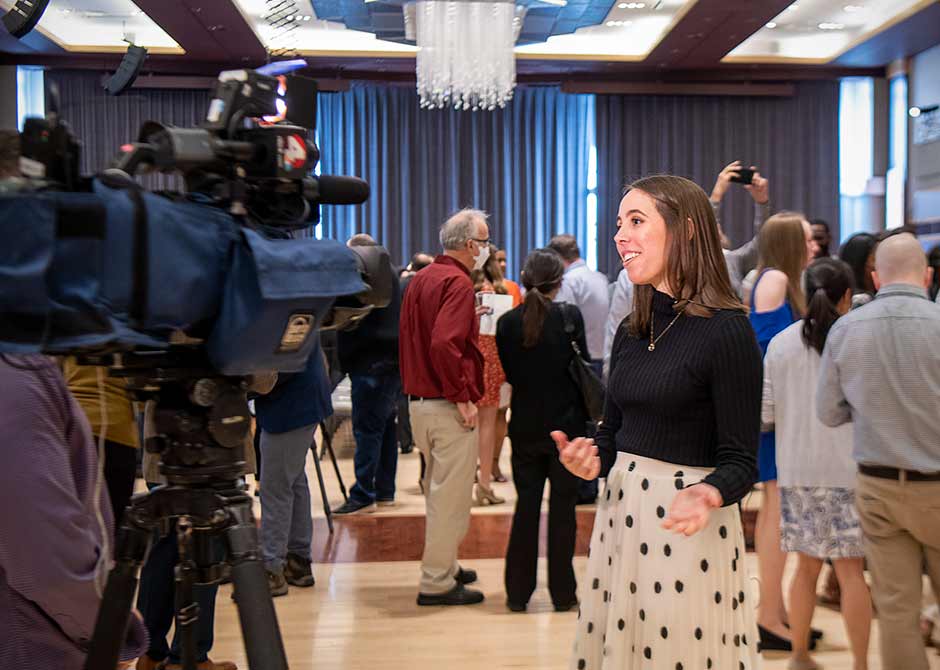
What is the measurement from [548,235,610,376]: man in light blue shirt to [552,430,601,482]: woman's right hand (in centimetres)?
467

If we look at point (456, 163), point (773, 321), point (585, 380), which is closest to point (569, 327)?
point (585, 380)

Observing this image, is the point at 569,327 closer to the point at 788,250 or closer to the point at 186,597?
the point at 788,250

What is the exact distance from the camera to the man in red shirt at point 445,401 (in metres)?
4.20

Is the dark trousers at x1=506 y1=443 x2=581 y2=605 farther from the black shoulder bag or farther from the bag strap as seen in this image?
the bag strap

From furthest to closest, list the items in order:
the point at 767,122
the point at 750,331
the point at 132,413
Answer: the point at 767,122 → the point at 132,413 → the point at 750,331

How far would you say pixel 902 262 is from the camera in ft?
9.32

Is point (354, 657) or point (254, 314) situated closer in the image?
point (254, 314)

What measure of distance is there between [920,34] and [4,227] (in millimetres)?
9472

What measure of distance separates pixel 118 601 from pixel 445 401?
2854 mm

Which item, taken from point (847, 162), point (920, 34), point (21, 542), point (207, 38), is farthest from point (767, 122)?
point (21, 542)

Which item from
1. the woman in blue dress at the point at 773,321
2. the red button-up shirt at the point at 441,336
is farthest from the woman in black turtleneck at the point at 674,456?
the red button-up shirt at the point at 441,336

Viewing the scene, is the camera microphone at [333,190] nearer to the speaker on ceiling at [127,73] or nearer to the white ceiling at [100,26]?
the speaker on ceiling at [127,73]

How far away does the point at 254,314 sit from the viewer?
1.25m

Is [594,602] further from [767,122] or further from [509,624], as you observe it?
[767,122]
